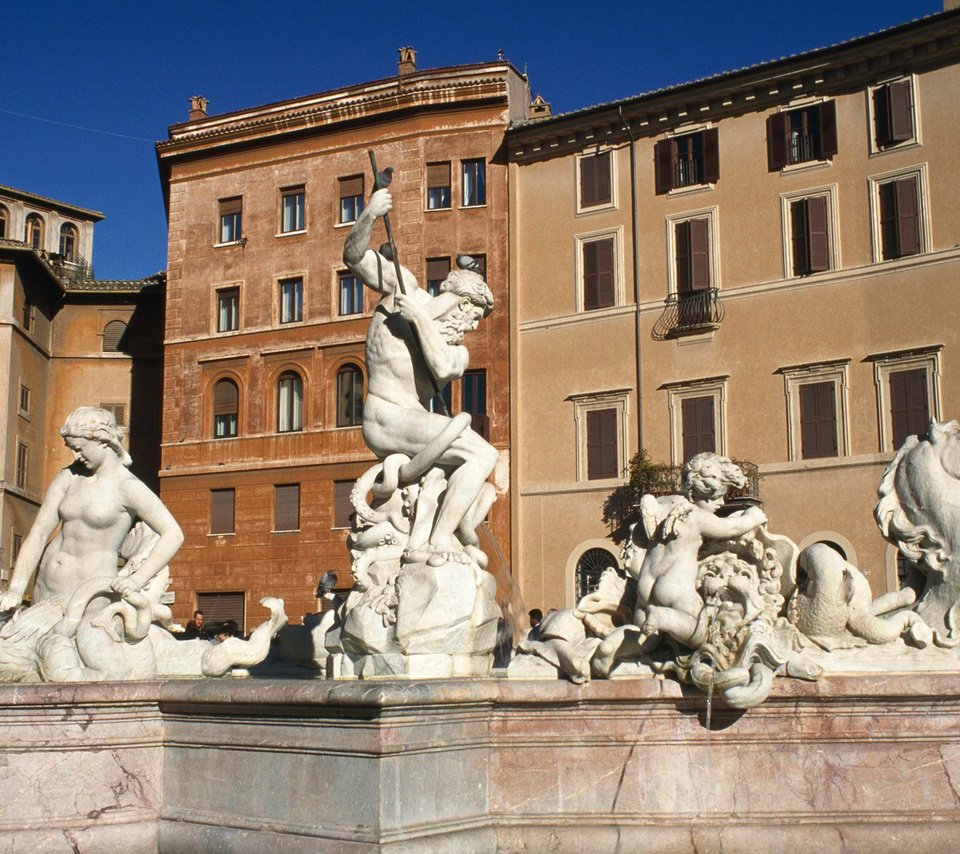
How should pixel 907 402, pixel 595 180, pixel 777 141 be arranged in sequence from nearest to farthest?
pixel 907 402 < pixel 777 141 < pixel 595 180

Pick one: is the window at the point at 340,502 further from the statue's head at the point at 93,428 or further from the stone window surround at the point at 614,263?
the statue's head at the point at 93,428

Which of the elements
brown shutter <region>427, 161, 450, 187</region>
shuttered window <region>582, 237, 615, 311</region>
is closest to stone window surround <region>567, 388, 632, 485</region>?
shuttered window <region>582, 237, 615, 311</region>

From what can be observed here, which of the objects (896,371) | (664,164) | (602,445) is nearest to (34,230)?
(664,164)

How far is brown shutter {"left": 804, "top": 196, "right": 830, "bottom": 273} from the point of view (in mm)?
30219

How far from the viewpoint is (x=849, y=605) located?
5.90m

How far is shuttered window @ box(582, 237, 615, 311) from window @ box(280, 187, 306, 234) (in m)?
9.77

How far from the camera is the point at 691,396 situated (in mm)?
31484

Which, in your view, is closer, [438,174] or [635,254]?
[635,254]

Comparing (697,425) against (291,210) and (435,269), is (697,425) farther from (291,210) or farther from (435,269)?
(291,210)

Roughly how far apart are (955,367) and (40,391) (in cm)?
3200

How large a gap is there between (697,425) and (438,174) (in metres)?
11.0

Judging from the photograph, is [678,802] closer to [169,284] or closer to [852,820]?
[852,820]

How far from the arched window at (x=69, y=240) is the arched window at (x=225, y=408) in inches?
862

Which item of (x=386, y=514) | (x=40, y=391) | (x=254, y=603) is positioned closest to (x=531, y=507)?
(x=254, y=603)
